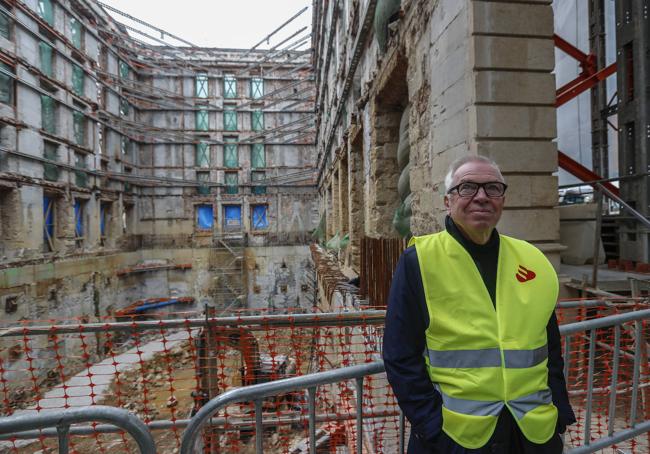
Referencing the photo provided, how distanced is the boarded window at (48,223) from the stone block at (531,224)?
19356mm

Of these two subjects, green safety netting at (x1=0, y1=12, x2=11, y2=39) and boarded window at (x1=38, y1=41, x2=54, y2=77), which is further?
boarded window at (x1=38, y1=41, x2=54, y2=77)

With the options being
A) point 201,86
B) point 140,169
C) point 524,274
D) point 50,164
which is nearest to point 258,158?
point 201,86

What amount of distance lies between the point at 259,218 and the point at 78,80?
13811mm

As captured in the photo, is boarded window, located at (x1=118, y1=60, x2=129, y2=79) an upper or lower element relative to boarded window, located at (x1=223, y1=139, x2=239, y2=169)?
upper

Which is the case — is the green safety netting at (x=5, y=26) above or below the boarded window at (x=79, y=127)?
above

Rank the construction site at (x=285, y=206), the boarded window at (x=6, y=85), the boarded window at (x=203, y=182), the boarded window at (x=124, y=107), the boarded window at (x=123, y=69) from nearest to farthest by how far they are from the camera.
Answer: the construction site at (x=285, y=206), the boarded window at (x=6, y=85), the boarded window at (x=123, y=69), the boarded window at (x=124, y=107), the boarded window at (x=203, y=182)

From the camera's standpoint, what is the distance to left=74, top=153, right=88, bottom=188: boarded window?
18172 millimetres

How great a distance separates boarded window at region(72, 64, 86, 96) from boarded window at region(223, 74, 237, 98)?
9673mm

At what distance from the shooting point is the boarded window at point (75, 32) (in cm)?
1786

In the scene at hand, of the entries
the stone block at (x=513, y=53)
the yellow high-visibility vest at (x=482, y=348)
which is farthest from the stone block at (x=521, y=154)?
the yellow high-visibility vest at (x=482, y=348)

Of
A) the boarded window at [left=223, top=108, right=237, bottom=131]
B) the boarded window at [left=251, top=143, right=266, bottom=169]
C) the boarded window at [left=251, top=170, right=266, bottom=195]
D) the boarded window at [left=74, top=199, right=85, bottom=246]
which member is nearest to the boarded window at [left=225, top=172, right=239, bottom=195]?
the boarded window at [left=251, top=170, right=266, bottom=195]

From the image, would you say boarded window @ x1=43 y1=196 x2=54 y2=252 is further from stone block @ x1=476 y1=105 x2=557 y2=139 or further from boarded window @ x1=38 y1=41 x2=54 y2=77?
stone block @ x1=476 y1=105 x2=557 y2=139

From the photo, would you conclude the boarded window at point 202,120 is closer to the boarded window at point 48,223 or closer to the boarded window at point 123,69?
the boarded window at point 123,69

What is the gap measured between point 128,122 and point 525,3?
23803 mm
